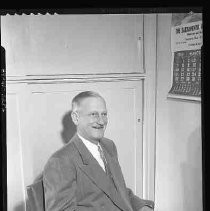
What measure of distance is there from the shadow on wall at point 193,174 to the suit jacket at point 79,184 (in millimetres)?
230

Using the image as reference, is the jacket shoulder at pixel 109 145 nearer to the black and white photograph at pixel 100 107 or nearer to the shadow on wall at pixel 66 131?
the black and white photograph at pixel 100 107

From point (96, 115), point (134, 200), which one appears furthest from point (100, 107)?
point (134, 200)

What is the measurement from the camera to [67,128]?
5.51 feet

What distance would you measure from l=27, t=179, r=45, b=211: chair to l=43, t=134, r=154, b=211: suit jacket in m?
0.02

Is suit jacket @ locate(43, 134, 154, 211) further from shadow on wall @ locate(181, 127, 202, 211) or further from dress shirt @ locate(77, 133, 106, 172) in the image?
shadow on wall @ locate(181, 127, 202, 211)

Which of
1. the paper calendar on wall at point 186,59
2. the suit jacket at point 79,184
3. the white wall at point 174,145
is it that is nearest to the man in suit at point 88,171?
the suit jacket at point 79,184

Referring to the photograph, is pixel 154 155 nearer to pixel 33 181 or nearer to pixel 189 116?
pixel 189 116

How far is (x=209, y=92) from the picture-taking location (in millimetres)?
1703

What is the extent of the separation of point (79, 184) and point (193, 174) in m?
0.43

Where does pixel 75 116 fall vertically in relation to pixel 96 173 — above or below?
A: above

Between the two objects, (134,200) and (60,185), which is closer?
(60,185)

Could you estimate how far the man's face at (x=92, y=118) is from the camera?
1.67 meters

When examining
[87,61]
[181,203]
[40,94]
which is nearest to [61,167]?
[40,94]

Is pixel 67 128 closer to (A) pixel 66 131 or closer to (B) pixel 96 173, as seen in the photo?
(A) pixel 66 131
